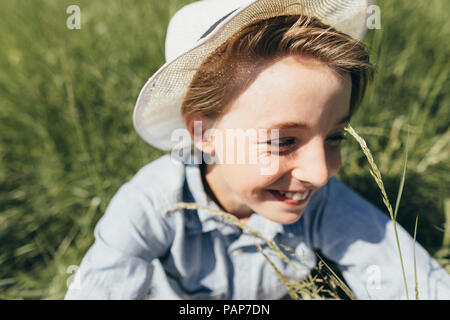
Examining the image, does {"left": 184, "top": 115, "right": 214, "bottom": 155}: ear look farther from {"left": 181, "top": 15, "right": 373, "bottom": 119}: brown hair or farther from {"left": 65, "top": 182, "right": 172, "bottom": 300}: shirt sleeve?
{"left": 65, "top": 182, "right": 172, "bottom": 300}: shirt sleeve

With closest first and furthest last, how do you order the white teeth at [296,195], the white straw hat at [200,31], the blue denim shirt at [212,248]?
the white straw hat at [200,31] → the white teeth at [296,195] → the blue denim shirt at [212,248]

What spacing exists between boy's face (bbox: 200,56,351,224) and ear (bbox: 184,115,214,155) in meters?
0.03

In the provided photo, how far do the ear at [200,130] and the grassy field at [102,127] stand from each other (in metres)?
0.66

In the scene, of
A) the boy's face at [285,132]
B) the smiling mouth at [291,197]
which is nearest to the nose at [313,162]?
the boy's face at [285,132]

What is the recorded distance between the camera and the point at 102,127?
5.69 feet

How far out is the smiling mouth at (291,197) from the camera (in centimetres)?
97

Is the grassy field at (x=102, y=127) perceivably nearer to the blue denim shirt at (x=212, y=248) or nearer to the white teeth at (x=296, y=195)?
the blue denim shirt at (x=212, y=248)

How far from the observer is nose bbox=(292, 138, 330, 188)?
2.82 feet

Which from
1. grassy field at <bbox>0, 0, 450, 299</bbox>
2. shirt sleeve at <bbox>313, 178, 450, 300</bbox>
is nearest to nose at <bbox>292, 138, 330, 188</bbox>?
shirt sleeve at <bbox>313, 178, 450, 300</bbox>

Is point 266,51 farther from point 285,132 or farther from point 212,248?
point 212,248

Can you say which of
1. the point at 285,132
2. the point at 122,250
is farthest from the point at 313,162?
the point at 122,250
